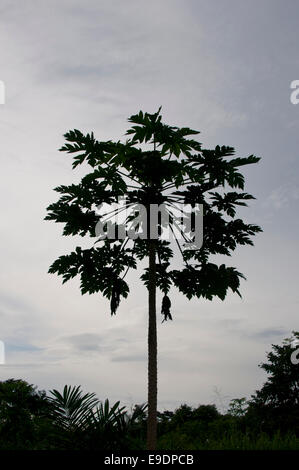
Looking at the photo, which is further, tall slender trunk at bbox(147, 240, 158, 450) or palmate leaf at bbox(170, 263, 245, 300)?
palmate leaf at bbox(170, 263, 245, 300)

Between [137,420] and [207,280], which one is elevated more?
[207,280]

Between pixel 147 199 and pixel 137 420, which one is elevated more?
pixel 147 199

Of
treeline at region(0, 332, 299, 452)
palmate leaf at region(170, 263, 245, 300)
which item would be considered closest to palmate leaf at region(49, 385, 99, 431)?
treeline at region(0, 332, 299, 452)

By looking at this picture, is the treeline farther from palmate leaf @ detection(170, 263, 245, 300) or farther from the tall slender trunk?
palmate leaf @ detection(170, 263, 245, 300)

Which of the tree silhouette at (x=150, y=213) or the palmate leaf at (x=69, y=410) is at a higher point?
the tree silhouette at (x=150, y=213)

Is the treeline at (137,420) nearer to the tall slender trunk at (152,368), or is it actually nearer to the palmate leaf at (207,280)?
the tall slender trunk at (152,368)

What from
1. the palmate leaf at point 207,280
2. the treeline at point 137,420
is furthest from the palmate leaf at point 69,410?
the palmate leaf at point 207,280

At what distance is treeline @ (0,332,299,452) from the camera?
262 inches

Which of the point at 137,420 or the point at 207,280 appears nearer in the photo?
the point at 137,420

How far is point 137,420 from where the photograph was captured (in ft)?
22.9

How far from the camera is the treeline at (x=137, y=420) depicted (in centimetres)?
666
